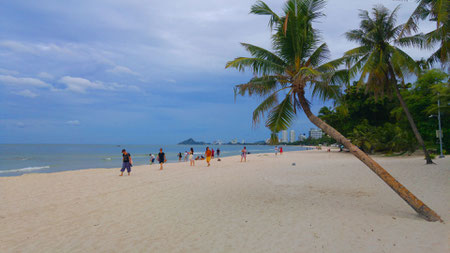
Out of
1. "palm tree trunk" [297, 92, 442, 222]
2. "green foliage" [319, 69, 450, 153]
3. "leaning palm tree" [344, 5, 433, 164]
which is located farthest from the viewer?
"green foliage" [319, 69, 450, 153]

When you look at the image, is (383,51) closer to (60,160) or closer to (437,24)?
(437,24)

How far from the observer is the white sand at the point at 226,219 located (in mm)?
4449

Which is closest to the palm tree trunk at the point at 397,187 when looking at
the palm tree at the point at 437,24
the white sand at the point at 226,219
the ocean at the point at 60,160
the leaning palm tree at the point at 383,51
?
the white sand at the point at 226,219

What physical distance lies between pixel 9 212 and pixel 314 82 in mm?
9263

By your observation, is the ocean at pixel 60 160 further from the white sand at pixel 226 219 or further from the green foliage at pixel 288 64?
the green foliage at pixel 288 64

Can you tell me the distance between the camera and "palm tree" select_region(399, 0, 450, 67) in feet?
21.8

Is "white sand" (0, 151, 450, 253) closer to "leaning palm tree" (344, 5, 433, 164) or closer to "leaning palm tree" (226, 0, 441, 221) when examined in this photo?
"leaning palm tree" (226, 0, 441, 221)

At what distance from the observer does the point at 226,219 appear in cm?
591

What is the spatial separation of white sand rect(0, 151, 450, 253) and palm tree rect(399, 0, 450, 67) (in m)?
4.58

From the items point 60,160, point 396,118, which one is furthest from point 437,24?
point 60,160

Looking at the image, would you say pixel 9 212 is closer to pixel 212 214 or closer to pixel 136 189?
pixel 136 189

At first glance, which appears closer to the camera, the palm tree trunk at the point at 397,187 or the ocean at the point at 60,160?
the palm tree trunk at the point at 397,187

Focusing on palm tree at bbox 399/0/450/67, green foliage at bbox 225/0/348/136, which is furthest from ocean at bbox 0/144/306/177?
palm tree at bbox 399/0/450/67

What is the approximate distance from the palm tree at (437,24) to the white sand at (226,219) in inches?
181
